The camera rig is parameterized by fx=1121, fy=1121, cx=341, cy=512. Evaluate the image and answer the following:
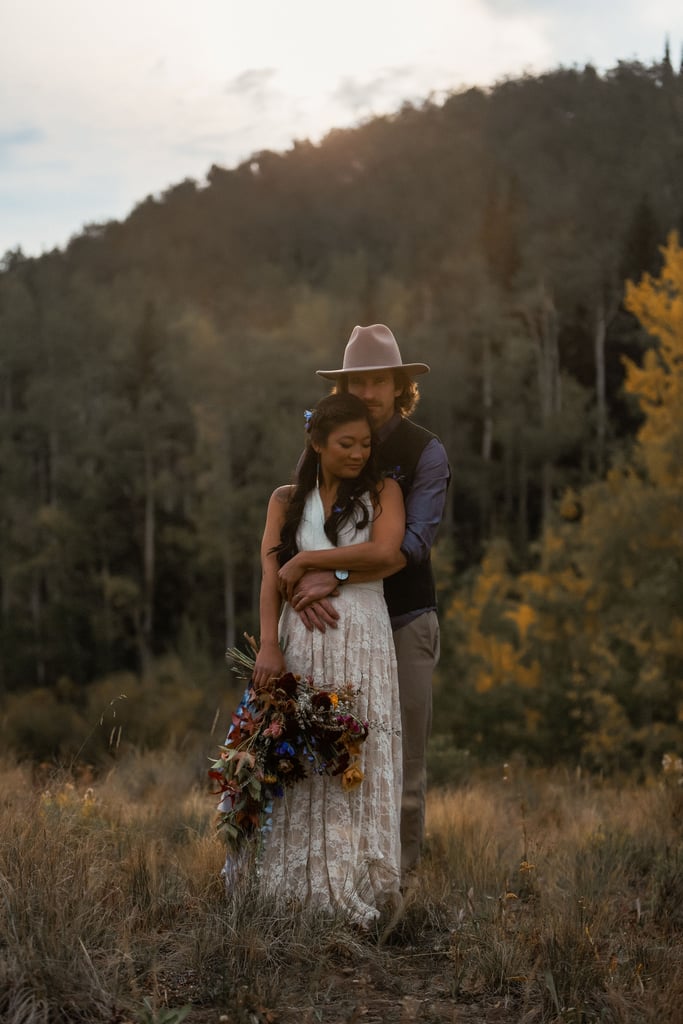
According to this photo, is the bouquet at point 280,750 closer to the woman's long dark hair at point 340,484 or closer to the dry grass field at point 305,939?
the dry grass field at point 305,939

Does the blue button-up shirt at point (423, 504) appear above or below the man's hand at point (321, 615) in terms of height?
above

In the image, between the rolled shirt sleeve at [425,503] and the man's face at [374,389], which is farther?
the man's face at [374,389]

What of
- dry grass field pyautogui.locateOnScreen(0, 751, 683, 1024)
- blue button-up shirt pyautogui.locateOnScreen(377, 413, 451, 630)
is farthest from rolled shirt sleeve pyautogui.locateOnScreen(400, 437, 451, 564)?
dry grass field pyautogui.locateOnScreen(0, 751, 683, 1024)

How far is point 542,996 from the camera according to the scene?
3254 mm

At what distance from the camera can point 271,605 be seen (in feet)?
13.9

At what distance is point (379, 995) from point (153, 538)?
38923 millimetres

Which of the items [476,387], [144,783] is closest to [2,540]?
[476,387]

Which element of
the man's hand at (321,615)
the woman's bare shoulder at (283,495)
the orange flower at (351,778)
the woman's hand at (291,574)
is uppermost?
the woman's bare shoulder at (283,495)

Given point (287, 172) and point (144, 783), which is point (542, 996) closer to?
point (144, 783)

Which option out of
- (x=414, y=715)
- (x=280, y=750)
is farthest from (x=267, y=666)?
(x=414, y=715)

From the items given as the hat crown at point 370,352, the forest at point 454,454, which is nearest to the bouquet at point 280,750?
the hat crown at point 370,352

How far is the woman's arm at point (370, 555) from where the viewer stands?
416 centimetres

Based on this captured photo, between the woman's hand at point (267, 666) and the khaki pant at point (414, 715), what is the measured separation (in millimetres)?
671

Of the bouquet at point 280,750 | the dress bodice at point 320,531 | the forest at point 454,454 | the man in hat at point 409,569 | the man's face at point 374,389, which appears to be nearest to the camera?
the bouquet at point 280,750
